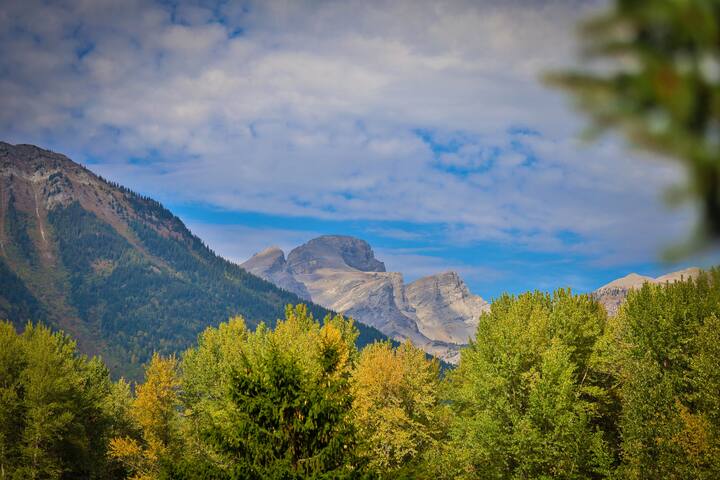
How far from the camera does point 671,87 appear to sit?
216 centimetres

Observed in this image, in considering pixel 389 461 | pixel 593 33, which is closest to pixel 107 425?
pixel 389 461

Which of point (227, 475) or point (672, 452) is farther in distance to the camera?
point (672, 452)

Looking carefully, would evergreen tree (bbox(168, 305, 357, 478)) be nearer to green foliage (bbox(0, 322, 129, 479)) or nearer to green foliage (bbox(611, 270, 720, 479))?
green foliage (bbox(611, 270, 720, 479))

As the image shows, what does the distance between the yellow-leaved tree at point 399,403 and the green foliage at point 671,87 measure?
43.7 meters

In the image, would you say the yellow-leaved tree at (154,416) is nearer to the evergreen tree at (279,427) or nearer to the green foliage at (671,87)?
the evergreen tree at (279,427)

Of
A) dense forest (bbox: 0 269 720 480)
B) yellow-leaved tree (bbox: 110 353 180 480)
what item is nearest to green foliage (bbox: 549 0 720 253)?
dense forest (bbox: 0 269 720 480)

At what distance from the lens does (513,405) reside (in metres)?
39.9

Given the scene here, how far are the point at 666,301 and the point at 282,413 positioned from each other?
33.9 meters

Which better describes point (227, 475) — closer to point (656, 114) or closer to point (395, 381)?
point (656, 114)

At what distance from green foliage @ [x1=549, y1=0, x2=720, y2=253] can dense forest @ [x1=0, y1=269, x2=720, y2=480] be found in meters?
21.3

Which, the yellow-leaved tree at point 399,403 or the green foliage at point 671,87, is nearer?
the green foliage at point 671,87

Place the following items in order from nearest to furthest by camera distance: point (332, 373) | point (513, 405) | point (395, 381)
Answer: point (332, 373)
point (513, 405)
point (395, 381)

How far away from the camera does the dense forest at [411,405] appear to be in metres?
24.3

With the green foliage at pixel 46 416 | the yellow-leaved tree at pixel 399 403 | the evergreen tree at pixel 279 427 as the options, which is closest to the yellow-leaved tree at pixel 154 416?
the green foliage at pixel 46 416
